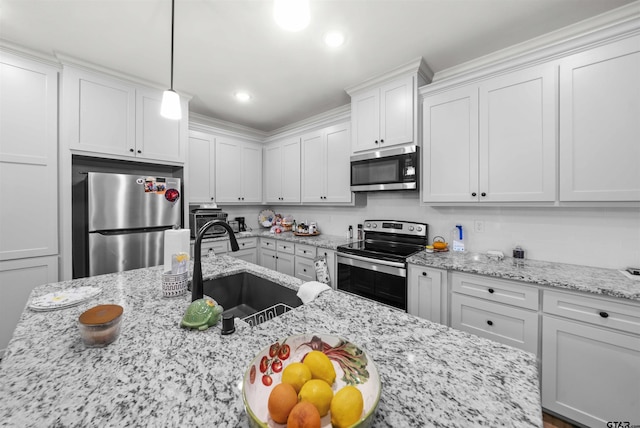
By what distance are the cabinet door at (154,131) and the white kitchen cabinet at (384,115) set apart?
6.71 feet

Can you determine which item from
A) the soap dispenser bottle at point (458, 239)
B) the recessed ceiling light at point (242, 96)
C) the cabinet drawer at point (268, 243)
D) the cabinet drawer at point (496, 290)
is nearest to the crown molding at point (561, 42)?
the soap dispenser bottle at point (458, 239)

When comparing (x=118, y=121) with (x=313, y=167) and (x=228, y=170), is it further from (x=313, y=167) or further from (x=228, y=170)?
(x=313, y=167)

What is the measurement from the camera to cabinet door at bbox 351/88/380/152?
2.52m

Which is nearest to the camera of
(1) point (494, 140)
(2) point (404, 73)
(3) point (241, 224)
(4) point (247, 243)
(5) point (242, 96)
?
(1) point (494, 140)

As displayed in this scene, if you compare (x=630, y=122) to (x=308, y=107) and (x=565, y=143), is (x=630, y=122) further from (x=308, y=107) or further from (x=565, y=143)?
(x=308, y=107)

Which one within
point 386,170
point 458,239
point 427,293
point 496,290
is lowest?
point 427,293

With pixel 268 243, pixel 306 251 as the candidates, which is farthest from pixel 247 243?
pixel 306 251

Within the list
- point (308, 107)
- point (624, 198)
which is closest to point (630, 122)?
point (624, 198)

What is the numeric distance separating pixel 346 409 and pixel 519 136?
2227mm

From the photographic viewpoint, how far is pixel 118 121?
7.90 ft

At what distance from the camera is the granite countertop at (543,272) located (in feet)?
4.45

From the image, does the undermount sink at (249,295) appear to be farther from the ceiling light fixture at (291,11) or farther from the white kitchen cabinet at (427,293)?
the ceiling light fixture at (291,11)

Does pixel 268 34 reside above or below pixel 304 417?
above

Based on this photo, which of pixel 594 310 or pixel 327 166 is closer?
pixel 594 310
